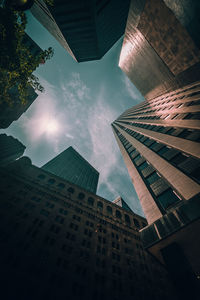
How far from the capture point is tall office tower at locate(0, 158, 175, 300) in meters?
18.5

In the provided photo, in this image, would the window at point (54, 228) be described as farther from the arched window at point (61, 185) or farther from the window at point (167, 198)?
the window at point (167, 198)


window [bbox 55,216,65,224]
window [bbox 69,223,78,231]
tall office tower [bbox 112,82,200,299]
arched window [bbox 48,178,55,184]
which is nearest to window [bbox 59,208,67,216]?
window [bbox 55,216,65,224]

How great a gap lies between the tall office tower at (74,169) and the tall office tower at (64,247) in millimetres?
61140

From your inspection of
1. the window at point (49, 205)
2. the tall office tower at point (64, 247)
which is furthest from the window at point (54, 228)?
the window at point (49, 205)

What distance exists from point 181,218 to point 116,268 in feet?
84.4

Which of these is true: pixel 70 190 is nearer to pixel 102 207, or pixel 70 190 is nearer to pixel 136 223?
pixel 102 207

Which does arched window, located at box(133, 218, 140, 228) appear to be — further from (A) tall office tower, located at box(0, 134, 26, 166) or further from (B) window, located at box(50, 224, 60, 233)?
(A) tall office tower, located at box(0, 134, 26, 166)

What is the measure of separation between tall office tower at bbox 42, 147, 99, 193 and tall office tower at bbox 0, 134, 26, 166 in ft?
73.2

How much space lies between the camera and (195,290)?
297 inches

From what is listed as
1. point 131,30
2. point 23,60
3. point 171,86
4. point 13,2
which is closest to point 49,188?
point 23,60

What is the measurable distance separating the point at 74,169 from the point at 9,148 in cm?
4620

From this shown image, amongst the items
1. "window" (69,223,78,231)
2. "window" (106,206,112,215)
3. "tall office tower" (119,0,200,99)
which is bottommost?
"window" (106,206,112,215)

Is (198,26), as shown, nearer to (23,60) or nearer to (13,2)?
(13,2)

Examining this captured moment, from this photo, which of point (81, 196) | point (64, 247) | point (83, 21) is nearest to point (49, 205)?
point (64, 247)
